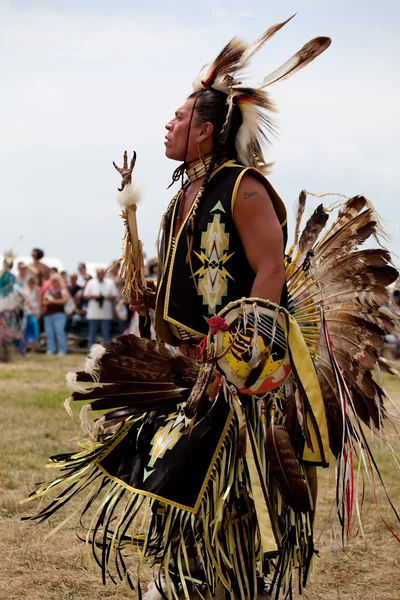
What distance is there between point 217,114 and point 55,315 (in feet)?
38.5

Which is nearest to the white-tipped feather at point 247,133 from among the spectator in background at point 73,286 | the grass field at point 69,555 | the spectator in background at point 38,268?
the grass field at point 69,555

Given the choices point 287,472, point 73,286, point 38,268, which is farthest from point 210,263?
point 73,286

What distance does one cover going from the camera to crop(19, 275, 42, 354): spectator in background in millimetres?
14453

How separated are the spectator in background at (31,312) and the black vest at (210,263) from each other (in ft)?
37.7

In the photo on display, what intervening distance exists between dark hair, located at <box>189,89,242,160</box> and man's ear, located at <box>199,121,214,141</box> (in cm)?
1

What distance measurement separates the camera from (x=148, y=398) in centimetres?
298

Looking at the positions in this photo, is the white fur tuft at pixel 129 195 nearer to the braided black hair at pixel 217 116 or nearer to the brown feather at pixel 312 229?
the braided black hair at pixel 217 116

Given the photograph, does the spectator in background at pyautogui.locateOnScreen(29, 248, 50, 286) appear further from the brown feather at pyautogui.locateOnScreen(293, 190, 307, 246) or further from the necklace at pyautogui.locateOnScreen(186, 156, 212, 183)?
the necklace at pyautogui.locateOnScreen(186, 156, 212, 183)

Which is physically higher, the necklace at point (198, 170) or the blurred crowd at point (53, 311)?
the necklace at point (198, 170)

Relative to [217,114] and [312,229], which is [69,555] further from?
[217,114]

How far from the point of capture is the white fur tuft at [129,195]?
10.4 feet

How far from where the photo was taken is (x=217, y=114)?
3164 millimetres

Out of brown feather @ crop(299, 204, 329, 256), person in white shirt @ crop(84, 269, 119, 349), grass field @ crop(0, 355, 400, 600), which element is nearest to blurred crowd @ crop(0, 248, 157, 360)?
person in white shirt @ crop(84, 269, 119, 349)

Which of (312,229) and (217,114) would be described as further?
(312,229)
